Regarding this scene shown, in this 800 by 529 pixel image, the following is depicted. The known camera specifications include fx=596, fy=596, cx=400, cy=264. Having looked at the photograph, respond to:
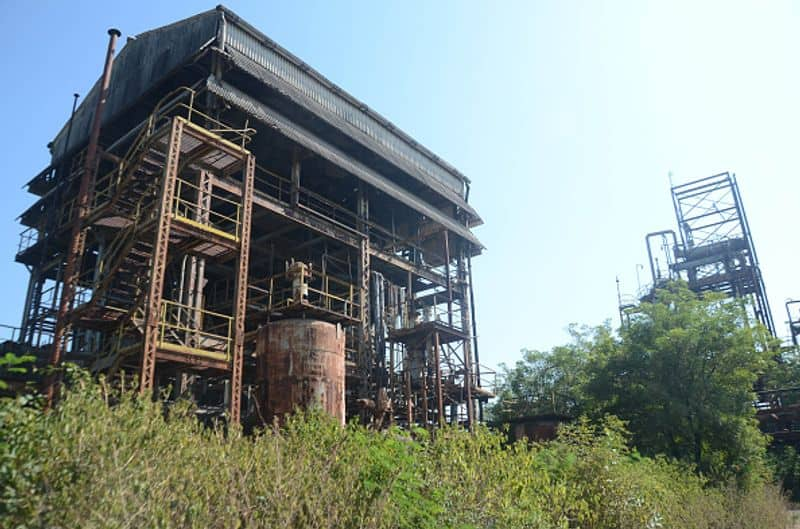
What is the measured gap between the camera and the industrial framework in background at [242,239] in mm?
14625

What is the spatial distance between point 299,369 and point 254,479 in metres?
8.25

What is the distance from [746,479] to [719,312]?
232 inches

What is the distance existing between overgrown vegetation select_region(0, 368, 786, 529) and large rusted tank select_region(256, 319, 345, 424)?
3718 millimetres

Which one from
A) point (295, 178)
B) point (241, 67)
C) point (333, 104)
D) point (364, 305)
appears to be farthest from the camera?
point (333, 104)

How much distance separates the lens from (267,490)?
543 centimetres

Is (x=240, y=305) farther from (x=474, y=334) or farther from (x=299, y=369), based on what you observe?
(x=474, y=334)

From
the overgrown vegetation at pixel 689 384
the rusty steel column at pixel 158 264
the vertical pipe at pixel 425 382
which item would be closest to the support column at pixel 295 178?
the rusty steel column at pixel 158 264

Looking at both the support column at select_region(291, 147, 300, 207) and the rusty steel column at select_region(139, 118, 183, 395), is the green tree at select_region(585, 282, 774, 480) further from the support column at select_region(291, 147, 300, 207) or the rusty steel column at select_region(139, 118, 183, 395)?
the rusty steel column at select_region(139, 118, 183, 395)

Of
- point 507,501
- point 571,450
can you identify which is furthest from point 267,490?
point 571,450

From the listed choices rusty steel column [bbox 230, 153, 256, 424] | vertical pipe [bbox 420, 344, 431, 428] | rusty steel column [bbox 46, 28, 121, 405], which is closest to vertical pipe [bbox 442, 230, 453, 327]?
vertical pipe [bbox 420, 344, 431, 428]

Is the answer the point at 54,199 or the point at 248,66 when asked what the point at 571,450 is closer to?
the point at 248,66

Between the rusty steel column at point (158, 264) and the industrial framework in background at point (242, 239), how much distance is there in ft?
0.13

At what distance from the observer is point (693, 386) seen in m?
20.9

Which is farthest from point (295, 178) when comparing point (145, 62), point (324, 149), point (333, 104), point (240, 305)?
point (240, 305)
